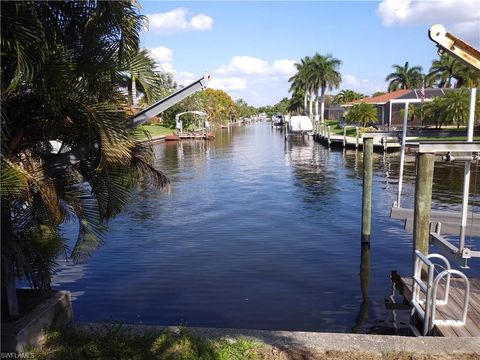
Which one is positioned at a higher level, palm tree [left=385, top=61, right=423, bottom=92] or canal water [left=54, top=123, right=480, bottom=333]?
palm tree [left=385, top=61, right=423, bottom=92]

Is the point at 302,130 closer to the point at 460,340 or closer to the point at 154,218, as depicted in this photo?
the point at 154,218

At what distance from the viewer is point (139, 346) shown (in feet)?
19.6

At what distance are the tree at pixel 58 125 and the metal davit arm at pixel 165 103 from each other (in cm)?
24

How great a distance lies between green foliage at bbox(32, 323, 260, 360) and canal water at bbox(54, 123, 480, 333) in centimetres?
266

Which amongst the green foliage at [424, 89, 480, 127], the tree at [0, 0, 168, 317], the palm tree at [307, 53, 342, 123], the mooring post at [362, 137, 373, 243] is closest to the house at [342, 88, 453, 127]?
the green foliage at [424, 89, 480, 127]

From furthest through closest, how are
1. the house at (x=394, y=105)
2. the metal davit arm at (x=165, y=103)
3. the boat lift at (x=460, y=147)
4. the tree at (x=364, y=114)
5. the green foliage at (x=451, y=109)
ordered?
the tree at (x=364, y=114) → the house at (x=394, y=105) → the green foliage at (x=451, y=109) → the boat lift at (x=460, y=147) → the metal davit arm at (x=165, y=103)

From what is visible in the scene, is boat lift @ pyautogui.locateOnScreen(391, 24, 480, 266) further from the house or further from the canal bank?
the house

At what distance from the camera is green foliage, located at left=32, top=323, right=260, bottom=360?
5.72 meters

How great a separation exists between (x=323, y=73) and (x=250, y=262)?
84.7m

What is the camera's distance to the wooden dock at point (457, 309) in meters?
7.21

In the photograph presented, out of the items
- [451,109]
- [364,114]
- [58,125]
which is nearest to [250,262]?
[58,125]

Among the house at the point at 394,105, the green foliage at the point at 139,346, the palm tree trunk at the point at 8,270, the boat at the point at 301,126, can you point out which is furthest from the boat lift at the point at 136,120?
the boat at the point at 301,126

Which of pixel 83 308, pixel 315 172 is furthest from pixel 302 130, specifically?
pixel 83 308

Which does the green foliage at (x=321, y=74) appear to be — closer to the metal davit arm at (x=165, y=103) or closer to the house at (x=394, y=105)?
the house at (x=394, y=105)
